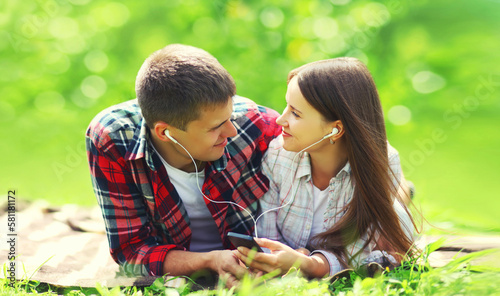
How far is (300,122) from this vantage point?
8.87ft

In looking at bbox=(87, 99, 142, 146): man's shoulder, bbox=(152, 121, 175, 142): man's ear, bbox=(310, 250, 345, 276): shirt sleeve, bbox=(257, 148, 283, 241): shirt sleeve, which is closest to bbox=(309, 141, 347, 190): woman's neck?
bbox=(257, 148, 283, 241): shirt sleeve

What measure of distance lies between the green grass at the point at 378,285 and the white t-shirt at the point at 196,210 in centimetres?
49

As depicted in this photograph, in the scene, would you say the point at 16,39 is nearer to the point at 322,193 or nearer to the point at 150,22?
the point at 150,22

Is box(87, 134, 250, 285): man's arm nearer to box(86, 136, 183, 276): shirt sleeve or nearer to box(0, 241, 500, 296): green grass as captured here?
box(86, 136, 183, 276): shirt sleeve

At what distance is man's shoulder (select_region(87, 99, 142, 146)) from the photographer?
2.67 meters

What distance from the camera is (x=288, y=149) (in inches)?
110

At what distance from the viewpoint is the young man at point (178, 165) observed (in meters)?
2.59

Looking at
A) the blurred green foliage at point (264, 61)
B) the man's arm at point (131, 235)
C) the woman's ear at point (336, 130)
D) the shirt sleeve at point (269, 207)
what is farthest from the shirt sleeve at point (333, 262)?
the blurred green foliage at point (264, 61)

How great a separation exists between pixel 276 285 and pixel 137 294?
2.07 ft

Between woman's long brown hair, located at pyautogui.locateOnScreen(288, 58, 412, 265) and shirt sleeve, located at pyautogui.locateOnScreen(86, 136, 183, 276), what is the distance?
891mm

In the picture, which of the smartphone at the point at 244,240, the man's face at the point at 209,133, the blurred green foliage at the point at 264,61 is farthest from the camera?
the blurred green foliage at the point at 264,61

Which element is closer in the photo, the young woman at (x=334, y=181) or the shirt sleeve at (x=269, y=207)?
the young woman at (x=334, y=181)

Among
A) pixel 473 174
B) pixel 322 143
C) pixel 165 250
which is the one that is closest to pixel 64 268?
pixel 165 250

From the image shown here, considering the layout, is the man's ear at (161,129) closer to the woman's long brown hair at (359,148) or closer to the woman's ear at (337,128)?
the woman's long brown hair at (359,148)
